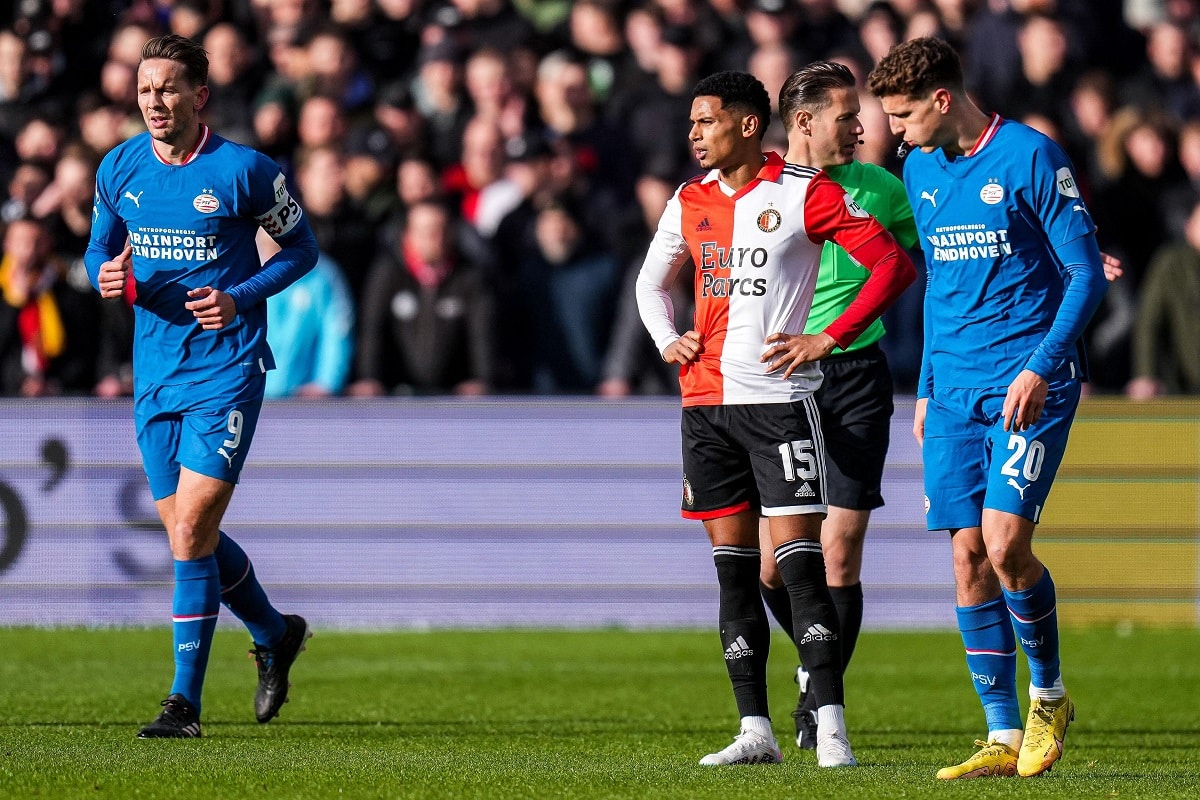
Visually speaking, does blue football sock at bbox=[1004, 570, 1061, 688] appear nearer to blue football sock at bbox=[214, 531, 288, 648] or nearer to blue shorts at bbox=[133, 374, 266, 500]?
blue shorts at bbox=[133, 374, 266, 500]

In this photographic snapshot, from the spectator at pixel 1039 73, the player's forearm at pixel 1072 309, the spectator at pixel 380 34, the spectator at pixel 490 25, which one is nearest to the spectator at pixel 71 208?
the spectator at pixel 380 34

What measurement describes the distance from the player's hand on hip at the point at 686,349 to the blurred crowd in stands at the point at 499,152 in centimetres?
600

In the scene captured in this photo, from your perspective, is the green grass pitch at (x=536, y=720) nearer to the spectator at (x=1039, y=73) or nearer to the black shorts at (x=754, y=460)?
the black shorts at (x=754, y=460)

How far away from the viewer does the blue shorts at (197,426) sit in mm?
7320

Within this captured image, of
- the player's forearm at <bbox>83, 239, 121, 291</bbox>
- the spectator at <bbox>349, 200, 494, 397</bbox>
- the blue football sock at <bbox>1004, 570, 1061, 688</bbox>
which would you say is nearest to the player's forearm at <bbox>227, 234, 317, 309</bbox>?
the player's forearm at <bbox>83, 239, 121, 291</bbox>

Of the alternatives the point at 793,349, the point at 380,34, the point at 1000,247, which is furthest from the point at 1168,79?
the point at 793,349

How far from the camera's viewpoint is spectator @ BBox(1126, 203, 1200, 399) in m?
12.3

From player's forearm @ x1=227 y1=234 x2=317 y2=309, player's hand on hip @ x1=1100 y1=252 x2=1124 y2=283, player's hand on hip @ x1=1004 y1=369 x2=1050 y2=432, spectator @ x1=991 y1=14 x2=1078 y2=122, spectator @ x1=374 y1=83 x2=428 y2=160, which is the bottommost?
player's hand on hip @ x1=1004 y1=369 x2=1050 y2=432

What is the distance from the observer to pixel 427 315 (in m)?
12.5

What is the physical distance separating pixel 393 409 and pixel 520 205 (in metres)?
1.82

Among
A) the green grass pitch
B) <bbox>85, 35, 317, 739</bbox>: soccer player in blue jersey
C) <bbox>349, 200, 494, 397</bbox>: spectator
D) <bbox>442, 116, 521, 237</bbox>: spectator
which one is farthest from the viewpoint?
<bbox>442, 116, 521, 237</bbox>: spectator

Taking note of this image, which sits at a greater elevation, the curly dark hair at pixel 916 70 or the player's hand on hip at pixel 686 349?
the curly dark hair at pixel 916 70

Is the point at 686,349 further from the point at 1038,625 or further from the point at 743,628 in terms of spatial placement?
the point at 1038,625

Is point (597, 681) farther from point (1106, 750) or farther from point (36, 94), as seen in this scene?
point (36, 94)
